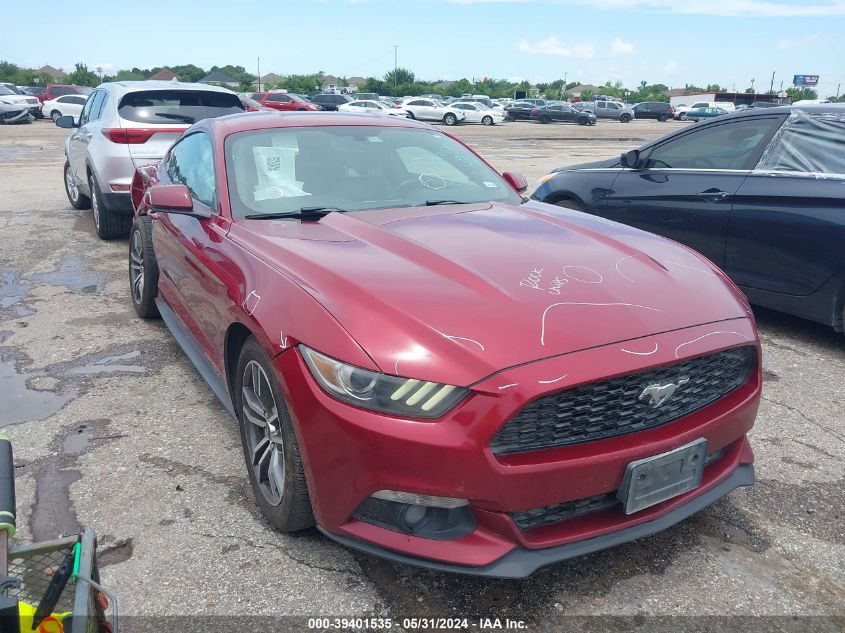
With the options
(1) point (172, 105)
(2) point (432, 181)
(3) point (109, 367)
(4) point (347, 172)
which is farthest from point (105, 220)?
(2) point (432, 181)

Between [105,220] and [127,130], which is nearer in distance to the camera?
[127,130]

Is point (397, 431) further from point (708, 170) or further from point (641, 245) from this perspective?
point (708, 170)

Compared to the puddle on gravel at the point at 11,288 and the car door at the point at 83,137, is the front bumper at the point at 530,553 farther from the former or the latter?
the car door at the point at 83,137

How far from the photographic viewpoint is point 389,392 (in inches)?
84.8

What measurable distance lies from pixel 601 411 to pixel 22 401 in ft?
10.4

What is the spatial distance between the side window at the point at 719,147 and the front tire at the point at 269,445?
3883 millimetres

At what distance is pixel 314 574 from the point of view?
253cm

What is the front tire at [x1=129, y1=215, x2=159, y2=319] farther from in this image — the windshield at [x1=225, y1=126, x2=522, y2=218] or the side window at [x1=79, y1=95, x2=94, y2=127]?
the side window at [x1=79, y1=95, x2=94, y2=127]

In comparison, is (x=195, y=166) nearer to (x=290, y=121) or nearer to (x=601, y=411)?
(x=290, y=121)

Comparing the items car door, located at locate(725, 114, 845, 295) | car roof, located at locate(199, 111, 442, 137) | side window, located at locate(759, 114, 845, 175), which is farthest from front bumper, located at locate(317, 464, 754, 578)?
side window, located at locate(759, 114, 845, 175)

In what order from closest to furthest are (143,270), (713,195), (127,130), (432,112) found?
(143,270) < (713,195) < (127,130) < (432,112)

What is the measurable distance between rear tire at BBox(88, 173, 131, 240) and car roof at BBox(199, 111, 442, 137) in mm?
3700

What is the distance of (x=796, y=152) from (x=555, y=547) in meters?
3.80

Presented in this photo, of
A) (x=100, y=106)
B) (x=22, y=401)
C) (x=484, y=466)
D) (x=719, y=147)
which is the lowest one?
(x=22, y=401)
